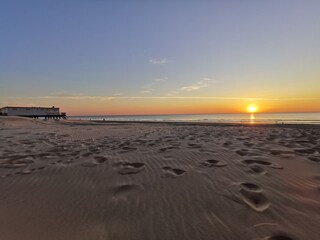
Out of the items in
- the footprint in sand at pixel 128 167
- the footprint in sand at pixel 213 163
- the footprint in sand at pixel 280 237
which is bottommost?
the footprint in sand at pixel 280 237

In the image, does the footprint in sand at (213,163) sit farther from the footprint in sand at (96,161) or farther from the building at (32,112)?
the building at (32,112)

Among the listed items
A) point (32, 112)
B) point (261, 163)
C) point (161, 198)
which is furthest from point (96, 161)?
point (32, 112)

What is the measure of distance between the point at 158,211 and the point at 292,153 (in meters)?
5.16

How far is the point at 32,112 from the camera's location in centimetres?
7450

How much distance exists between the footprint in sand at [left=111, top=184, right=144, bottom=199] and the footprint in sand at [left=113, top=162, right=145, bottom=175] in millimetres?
815

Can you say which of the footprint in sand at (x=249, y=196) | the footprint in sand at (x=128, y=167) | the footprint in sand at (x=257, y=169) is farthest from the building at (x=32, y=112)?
the footprint in sand at (x=249, y=196)

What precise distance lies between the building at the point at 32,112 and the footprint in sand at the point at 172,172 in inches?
3018

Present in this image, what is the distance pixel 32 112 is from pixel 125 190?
79193 millimetres

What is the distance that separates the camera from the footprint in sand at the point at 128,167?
5171mm

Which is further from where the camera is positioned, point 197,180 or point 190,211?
point 197,180

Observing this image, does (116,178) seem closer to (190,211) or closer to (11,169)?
(190,211)

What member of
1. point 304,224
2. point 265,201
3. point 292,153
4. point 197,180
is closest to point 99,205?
point 197,180

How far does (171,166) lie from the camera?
219 inches

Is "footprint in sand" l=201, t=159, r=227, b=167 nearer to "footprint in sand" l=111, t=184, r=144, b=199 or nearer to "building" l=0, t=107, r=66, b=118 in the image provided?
"footprint in sand" l=111, t=184, r=144, b=199
